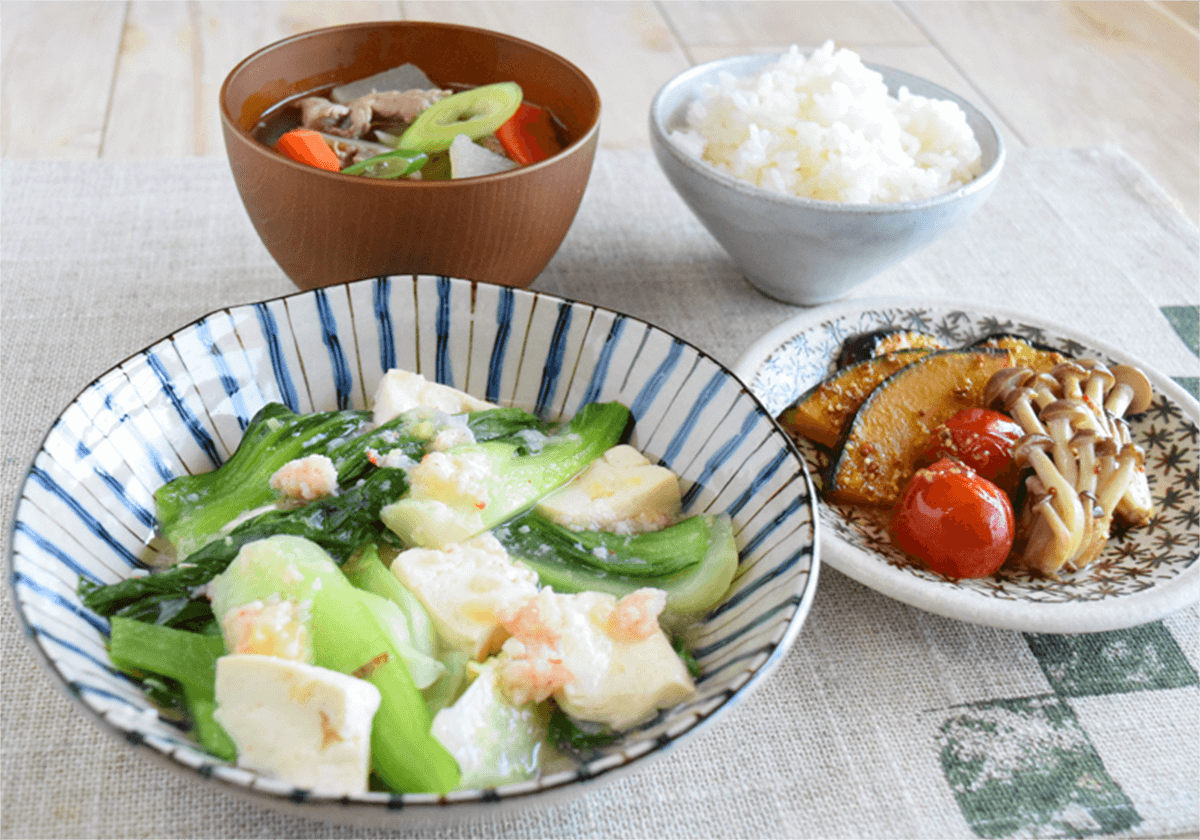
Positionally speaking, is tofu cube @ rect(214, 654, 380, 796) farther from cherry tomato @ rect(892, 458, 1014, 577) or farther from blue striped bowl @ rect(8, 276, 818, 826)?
cherry tomato @ rect(892, 458, 1014, 577)

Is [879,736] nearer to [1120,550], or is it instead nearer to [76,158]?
[1120,550]

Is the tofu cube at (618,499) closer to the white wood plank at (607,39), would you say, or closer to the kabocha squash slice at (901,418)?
the kabocha squash slice at (901,418)

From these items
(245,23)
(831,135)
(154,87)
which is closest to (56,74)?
(154,87)

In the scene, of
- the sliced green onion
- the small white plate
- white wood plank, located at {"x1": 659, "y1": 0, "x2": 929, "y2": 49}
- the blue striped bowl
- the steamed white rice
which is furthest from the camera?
white wood plank, located at {"x1": 659, "y1": 0, "x2": 929, "y2": 49}

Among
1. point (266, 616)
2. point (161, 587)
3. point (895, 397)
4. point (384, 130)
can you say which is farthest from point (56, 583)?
point (895, 397)

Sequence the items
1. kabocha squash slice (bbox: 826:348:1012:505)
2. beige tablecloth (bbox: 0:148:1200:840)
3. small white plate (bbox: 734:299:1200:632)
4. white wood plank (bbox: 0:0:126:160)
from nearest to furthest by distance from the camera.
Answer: beige tablecloth (bbox: 0:148:1200:840)
small white plate (bbox: 734:299:1200:632)
kabocha squash slice (bbox: 826:348:1012:505)
white wood plank (bbox: 0:0:126:160)

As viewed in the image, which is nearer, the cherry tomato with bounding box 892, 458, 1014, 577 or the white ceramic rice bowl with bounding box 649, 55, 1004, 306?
the cherry tomato with bounding box 892, 458, 1014, 577

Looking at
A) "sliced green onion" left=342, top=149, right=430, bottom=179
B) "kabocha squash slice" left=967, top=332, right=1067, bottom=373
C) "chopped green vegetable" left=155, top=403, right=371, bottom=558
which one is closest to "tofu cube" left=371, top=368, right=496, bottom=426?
"chopped green vegetable" left=155, top=403, right=371, bottom=558
